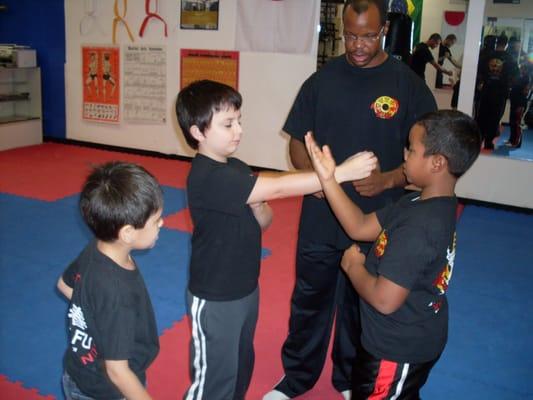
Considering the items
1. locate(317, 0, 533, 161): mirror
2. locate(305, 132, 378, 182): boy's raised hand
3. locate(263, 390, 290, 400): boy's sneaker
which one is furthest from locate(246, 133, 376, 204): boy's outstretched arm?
locate(317, 0, 533, 161): mirror

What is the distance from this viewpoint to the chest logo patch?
6.87 ft

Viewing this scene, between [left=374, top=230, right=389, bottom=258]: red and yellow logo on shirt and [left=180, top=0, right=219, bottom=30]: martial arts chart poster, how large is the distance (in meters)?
5.50

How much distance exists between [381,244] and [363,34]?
0.84m

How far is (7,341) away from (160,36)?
16.6 ft

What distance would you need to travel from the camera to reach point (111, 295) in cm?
135

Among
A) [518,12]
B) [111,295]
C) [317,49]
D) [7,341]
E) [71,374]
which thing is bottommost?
[7,341]

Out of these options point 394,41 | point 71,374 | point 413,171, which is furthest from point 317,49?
point 71,374

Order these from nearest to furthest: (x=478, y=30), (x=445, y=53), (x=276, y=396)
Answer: (x=276, y=396), (x=478, y=30), (x=445, y=53)

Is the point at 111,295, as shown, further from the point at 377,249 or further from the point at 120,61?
the point at 120,61

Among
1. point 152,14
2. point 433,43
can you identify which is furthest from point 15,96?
point 433,43

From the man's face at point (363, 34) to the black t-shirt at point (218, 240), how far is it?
64 centimetres

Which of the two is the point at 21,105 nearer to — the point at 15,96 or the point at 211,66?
the point at 15,96

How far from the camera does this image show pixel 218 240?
1.79m

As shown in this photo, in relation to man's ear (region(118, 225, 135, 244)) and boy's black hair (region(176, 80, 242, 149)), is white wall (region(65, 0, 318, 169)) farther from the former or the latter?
man's ear (region(118, 225, 135, 244))
